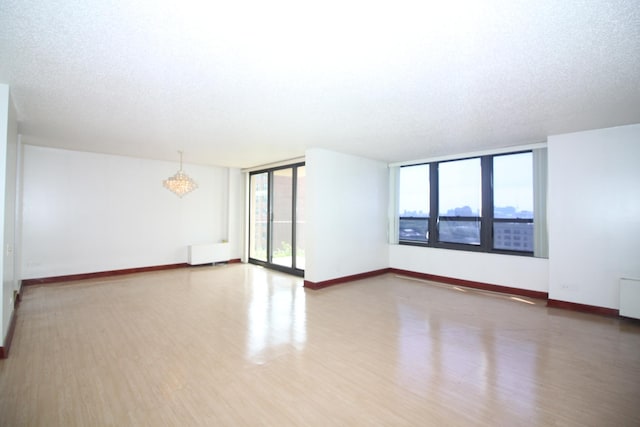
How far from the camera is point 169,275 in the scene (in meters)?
6.45

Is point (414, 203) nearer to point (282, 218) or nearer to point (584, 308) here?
point (282, 218)

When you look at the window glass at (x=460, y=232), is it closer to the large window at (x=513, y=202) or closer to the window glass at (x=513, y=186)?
the large window at (x=513, y=202)

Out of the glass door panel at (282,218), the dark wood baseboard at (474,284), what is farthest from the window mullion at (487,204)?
the glass door panel at (282,218)

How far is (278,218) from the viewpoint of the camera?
7.26 meters

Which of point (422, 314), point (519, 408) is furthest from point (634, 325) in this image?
point (519, 408)

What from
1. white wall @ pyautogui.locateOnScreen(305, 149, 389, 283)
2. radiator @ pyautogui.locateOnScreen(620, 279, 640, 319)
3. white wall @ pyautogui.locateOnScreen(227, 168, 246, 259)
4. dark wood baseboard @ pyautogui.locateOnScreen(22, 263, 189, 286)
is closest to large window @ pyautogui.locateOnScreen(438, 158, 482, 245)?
white wall @ pyautogui.locateOnScreen(305, 149, 389, 283)

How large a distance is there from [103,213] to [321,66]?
6014 mm

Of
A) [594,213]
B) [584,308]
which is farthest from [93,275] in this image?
[594,213]

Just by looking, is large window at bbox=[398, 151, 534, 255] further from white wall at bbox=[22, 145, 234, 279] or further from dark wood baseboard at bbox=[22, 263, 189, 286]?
dark wood baseboard at bbox=[22, 263, 189, 286]

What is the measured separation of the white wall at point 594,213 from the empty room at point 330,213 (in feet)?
0.09

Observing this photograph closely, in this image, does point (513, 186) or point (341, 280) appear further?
point (341, 280)

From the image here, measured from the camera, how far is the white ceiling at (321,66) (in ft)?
5.98

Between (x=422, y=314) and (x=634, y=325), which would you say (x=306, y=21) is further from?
(x=634, y=325)

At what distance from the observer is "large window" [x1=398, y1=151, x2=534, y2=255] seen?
5320mm
